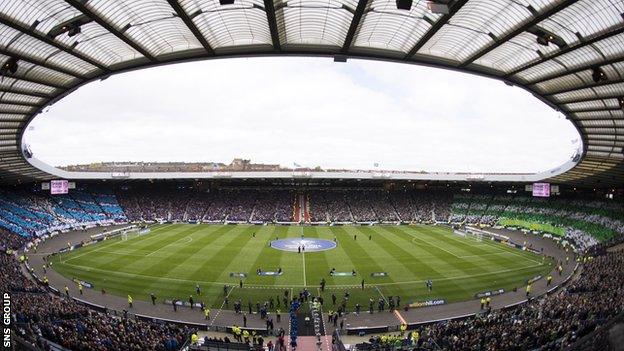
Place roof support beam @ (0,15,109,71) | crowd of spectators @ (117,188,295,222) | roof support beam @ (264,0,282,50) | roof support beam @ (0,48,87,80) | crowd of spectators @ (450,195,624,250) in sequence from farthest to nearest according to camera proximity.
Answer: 1. crowd of spectators @ (117,188,295,222)
2. crowd of spectators @ (450,195,624,250)
3. roof support beam @ (0,48,87,80)
4. roof support beam @ (0,15,109,71)
5. roof support beam @ (264,0,282,50)

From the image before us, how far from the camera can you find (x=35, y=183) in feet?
235

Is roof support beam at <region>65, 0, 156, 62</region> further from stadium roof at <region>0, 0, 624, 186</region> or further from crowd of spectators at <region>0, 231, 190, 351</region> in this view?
crowd of spectators at <region>0, 231, 190, 351</region>

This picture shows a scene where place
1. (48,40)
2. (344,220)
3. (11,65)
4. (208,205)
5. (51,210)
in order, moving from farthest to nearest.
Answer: (208,205), (344,220), (51,210), (11,65), (48,40)

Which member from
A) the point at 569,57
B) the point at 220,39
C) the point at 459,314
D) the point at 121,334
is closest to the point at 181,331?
the point at 121,334

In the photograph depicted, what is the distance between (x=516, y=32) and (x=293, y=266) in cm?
2929

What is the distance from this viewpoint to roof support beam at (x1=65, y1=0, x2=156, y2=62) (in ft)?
52.5

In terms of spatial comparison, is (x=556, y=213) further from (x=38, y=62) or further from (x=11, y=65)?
(x=11, y=65)

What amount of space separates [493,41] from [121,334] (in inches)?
886

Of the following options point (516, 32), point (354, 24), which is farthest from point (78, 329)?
point (516, 32)

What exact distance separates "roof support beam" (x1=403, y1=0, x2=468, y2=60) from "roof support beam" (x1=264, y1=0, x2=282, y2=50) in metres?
6.58

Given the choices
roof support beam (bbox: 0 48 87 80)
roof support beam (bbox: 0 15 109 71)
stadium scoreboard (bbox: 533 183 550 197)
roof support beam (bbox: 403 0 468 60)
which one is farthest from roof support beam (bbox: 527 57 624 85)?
stadium scoreboard (bbox: 533 183 550 197)

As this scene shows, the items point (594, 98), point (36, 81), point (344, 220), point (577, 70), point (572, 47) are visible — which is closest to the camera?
point (572, 47)

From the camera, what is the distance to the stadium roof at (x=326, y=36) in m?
16.9

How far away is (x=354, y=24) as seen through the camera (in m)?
17.9
